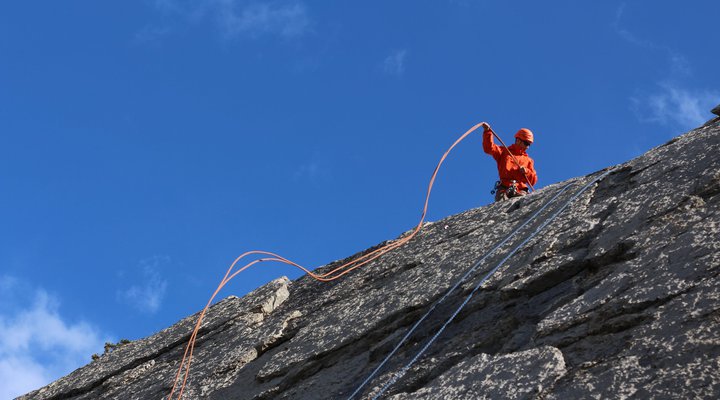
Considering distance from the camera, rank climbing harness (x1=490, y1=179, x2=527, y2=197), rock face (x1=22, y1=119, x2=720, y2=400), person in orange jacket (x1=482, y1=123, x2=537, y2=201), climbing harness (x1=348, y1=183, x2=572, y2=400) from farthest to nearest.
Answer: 1. person in orange jacket (x1=482, y1=123, x2=537, y2=201)
2. climbing harness (x1=490, y1=179, x2=527, y2=197)
3. climbing harness (x1=348, y1=183, x2=572, y2=400)
4. rock face (x1=22, y1=119, x2=720, y2=400)

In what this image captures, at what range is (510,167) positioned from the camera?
11.1 meters

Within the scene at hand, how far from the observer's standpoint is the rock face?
15.2 feet

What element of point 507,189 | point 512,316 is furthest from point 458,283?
point 507,189

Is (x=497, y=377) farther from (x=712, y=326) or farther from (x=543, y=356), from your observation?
(x=712, y=326)

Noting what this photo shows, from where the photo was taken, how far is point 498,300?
609 centimetres

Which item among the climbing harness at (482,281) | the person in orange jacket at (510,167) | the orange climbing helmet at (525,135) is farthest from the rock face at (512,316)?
the orange climbing helmet at (525,135)

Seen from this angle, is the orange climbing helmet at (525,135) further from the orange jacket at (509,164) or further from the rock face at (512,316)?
the rock face at (512,316)

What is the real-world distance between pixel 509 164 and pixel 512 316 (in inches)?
219

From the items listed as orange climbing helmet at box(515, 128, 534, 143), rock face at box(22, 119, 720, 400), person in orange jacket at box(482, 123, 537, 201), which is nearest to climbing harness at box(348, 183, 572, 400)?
rock face at box(22, 119, 720, 400)

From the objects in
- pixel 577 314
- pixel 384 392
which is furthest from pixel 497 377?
pixel 384 392

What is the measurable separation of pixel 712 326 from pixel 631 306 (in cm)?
61

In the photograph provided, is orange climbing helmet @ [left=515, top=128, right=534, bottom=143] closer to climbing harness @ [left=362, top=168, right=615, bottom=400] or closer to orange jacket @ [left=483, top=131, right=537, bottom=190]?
orange jacket @ [left=483, top=131, right=537, bottom=190]

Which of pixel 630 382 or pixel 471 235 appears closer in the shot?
pixel 630 382

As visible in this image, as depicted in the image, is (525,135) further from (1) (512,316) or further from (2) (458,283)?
(1) (512,316)
